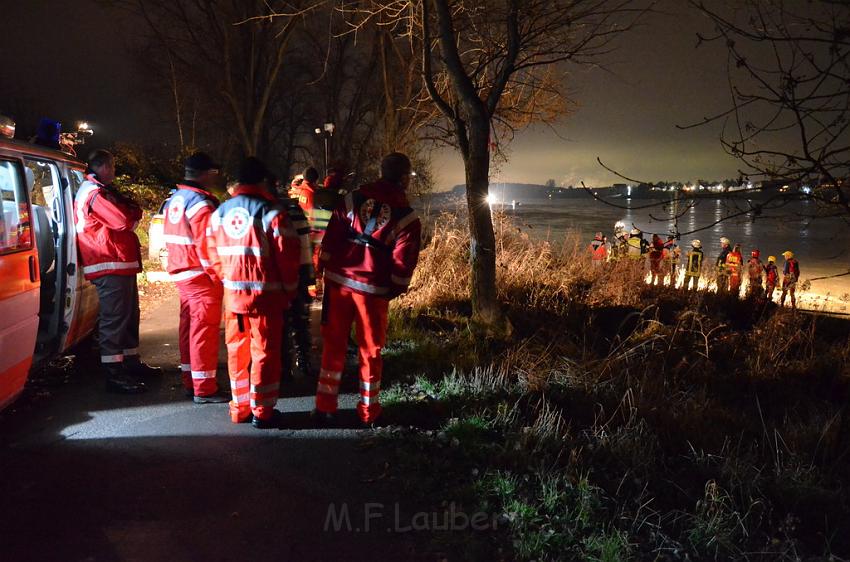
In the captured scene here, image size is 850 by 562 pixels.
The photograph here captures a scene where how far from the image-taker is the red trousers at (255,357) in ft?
12.1

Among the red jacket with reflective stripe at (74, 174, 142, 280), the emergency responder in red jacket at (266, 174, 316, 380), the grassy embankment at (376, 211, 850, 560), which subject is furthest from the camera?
the emergency responder in red jacket at (266, 174, 316, 380)

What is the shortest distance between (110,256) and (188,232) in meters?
0.72

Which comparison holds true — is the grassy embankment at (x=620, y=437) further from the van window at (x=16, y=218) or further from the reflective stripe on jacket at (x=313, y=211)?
the van window at (x=16, y=218)

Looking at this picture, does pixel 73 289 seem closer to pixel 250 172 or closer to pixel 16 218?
pixel 16 218

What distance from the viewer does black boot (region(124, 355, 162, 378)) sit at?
456 cm

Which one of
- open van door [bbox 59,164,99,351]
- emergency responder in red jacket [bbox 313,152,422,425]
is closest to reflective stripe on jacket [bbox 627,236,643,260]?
emergency responder in red jacket [bbox 313,152,422,425]

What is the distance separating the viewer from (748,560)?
8.48ft

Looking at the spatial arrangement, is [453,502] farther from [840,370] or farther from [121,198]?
[840,370]

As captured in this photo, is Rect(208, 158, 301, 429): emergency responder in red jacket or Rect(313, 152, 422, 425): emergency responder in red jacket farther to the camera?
Rect(313, 152, 422, 425): emergency responder in red jacket

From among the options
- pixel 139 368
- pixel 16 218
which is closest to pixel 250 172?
pixel 16 218

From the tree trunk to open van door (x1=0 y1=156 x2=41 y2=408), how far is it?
166 inches

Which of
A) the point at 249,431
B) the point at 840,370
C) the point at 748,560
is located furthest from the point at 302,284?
the point at 840,370

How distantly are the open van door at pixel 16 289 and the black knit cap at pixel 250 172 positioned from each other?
4.72 feet

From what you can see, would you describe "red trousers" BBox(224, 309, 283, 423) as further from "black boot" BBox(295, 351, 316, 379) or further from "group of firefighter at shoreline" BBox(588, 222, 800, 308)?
"group of firefighter at shoreline" BBox(588, 222, 800, 308)
